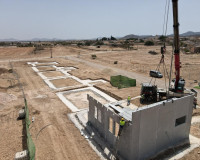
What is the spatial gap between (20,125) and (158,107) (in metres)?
11.8

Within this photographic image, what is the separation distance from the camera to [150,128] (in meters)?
10.0

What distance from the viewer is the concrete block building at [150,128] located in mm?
9547

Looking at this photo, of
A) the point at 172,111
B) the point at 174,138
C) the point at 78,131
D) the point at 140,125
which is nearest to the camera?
the point at 140,125

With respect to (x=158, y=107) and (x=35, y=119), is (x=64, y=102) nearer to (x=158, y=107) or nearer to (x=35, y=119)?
(x=35, y=119)

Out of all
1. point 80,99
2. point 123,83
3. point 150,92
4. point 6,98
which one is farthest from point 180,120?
point 6,98

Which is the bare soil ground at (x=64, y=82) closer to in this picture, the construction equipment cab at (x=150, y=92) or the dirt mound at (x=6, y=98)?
the dirt mound at (x=6, y=98)

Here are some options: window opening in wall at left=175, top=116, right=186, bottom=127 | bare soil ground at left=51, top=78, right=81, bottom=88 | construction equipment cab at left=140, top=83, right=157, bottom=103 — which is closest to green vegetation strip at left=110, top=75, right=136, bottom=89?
bare soil ground at left=51, top=78, right=81, bottom=88

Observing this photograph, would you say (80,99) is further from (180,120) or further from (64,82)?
(180,120)

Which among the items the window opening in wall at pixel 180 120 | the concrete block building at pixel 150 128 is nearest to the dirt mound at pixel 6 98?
the concrete block building at pixel 150 128

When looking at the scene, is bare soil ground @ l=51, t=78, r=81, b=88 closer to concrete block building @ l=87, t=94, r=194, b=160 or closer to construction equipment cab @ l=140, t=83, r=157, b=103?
construction equipment cab @ l=140, t=83, r=157, b=103

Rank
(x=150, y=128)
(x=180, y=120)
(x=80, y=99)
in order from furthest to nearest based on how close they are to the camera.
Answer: (x=80, y=99) < (x=180, y=120) < (x=150, y=128)

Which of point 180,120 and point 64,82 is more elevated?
point 180,120

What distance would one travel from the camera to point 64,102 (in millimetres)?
19703

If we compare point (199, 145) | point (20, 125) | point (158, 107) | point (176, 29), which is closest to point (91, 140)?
point (158, 107)
